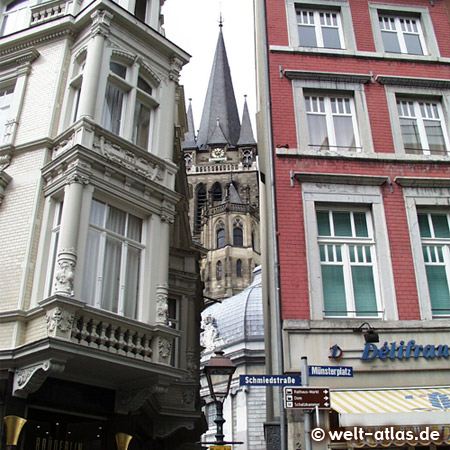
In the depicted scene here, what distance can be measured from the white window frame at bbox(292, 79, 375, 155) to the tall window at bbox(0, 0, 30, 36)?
7155mm

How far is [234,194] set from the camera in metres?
80.6

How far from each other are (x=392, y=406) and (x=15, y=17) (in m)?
13.3

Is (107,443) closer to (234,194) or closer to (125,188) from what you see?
(125,188)

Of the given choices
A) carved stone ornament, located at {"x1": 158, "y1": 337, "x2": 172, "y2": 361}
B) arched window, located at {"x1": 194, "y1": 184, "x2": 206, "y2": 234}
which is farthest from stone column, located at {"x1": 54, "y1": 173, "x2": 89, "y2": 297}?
arched window, located at {"x1": 194, "y1": 184, "x2": 206, "y2": 234}

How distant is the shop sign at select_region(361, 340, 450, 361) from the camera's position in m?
12.1

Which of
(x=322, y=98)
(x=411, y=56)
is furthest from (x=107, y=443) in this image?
(x=411, y=56)

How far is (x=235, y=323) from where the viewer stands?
45125mm

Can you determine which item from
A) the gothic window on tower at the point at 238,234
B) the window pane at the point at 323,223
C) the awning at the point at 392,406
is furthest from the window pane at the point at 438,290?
the gothic window on tower at the point at 238,234

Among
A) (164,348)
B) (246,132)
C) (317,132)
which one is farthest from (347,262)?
(246,132)

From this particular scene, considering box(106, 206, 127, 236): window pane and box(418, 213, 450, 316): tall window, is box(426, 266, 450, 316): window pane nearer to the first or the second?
box(418, 213, 450, 316): tall window

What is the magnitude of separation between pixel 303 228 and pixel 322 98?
3.99m

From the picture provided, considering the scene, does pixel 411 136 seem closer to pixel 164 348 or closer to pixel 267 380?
pixel 164 348

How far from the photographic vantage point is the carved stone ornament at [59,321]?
10.6 metres

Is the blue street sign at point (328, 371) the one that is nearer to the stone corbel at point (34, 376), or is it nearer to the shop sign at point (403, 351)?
the shop sign at point (403, 351)
